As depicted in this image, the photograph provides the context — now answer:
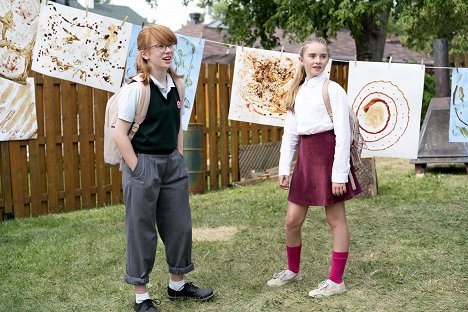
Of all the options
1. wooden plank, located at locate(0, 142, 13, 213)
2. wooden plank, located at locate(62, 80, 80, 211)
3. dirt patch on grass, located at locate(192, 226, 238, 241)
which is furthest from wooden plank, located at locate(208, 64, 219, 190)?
dirt patch on grass, located at locate(192, 226, 238, 241)

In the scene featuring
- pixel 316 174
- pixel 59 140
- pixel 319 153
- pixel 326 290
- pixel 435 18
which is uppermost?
pixel 435 18

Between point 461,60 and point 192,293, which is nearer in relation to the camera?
point 192,293

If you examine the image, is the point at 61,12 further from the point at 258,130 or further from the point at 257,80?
the point at 258,130

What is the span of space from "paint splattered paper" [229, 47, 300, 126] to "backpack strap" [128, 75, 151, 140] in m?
3.47

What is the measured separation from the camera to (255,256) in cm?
556

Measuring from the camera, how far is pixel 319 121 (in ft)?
14.3

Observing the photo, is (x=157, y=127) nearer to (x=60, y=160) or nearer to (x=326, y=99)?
(x=326, y=99)

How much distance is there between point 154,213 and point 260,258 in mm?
1561

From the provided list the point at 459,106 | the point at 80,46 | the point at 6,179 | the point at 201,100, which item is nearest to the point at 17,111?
the point at 6,179

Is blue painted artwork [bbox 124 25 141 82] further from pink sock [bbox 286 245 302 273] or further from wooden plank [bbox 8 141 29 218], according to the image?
pink sock [bbox 286 245 302 273]

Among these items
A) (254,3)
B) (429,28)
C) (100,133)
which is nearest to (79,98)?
(100,133)

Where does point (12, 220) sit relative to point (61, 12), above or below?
below

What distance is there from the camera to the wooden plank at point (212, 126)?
10.4 metres

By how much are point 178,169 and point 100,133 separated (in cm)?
490
